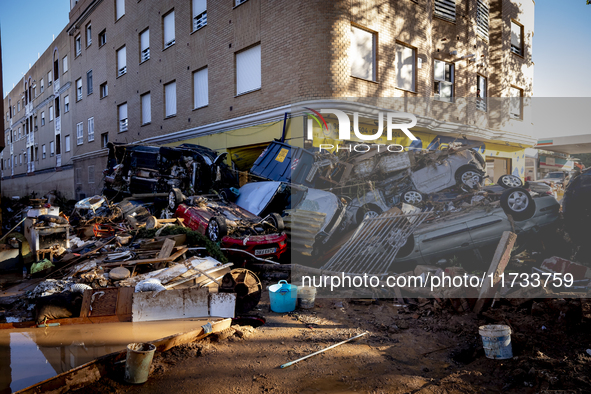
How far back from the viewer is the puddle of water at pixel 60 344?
3884 mm

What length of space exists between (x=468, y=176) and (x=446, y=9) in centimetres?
975

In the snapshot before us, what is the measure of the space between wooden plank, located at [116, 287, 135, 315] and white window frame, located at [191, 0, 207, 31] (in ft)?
42.8

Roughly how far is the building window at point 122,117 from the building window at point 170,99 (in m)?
4.56

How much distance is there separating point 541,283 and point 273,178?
690 centimetres

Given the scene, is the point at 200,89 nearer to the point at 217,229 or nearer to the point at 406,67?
the point at 406,67

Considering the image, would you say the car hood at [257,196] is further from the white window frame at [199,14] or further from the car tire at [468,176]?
the white window frame at [199,14]

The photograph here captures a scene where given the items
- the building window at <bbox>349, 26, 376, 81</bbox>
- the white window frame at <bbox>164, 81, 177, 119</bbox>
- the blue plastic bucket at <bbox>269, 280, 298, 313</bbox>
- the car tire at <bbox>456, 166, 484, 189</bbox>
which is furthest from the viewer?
the white window frame at <bbox>164, 81, 177, 119</bbox>

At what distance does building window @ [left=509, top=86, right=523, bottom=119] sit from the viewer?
19.1 meters

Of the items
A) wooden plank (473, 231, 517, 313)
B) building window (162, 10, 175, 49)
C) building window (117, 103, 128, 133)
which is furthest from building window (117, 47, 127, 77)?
wooden plank (473, 231, 517, 313)

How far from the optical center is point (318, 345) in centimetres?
446

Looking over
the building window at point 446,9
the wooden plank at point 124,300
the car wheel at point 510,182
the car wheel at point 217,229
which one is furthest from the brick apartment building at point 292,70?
the wooden plank at point 124,300

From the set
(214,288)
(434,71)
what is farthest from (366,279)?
(434,71)

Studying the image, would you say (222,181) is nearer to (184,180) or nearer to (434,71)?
(184,180)

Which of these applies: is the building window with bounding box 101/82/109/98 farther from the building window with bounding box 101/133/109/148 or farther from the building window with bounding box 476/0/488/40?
the building window with bounding box 476/0/488/40
